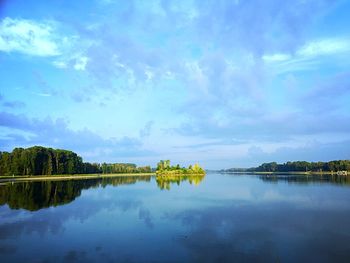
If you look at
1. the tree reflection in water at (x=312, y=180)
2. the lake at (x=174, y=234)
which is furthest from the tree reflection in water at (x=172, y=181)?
the lake at (x=174, y=234)

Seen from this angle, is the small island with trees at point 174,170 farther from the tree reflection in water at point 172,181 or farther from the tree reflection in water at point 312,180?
Answer: the tree reflection in water at point 312,180

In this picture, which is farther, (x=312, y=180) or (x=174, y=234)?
(x=312, y=180)

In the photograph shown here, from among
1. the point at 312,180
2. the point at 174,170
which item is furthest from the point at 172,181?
the point at 174,170

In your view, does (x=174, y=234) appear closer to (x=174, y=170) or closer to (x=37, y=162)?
(x=37, y=162)

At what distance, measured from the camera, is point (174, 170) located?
7279 inches

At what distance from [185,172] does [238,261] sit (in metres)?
182

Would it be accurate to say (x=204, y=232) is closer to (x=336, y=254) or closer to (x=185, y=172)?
(x=336, y=254)

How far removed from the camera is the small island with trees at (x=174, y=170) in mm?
179812

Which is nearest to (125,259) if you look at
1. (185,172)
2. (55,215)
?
(55,215)

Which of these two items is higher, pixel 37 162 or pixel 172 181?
pixel 37 162

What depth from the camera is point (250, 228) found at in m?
21.2

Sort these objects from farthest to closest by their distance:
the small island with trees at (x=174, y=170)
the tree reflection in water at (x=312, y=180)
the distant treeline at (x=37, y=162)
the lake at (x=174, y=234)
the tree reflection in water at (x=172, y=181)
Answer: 1. the small island with trees at (x=174, y=170)
2. the distant treeline at (x=37, y=162)
3. the tree reflection in water at (x=312, y=180)
4. the tree reflection in water at (x=172, y=181)
5. the lake at (x=174, y=234)

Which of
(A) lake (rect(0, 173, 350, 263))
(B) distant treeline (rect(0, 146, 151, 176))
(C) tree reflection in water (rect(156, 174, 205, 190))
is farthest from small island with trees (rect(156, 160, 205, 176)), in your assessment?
(A) lake (rect(0, 173, 350, 263))

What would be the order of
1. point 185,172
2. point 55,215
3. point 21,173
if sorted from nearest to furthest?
point 55,215 < point 21,173 < point 185,172
